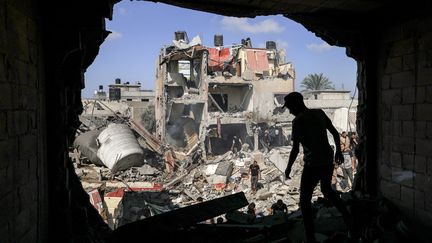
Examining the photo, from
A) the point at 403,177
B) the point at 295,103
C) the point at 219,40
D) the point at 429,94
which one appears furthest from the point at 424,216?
the point at 219,40

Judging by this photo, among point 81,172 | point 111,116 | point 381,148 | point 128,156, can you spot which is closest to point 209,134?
point 111,116

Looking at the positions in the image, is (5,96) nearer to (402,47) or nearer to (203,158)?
(402,47)

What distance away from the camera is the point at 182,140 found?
31.2 m

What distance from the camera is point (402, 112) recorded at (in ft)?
17.5

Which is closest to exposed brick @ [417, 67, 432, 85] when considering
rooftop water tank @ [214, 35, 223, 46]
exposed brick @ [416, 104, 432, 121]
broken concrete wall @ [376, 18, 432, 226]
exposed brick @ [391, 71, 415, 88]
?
broken concrete wall @ [376, 18, 432, 226]

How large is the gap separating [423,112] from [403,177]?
108 centimetres

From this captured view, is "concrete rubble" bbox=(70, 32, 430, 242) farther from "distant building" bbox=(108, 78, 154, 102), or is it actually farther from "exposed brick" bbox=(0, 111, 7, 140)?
"distant building" bbox=(108, 78, 154, 102)

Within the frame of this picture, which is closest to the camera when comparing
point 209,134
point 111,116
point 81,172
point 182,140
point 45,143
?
point 45,143

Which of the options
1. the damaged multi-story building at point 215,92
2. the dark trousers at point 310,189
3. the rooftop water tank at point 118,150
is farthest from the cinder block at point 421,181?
the damaged multi-story building at point 215,92

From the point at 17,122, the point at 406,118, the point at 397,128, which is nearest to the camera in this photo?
the point at 17,122

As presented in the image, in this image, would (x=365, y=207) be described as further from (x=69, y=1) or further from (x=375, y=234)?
(x=69, y=1)

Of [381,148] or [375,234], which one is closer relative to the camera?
[375,234]

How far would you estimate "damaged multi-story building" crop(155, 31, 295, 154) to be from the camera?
28.5 m

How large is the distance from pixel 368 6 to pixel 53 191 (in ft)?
16.9
